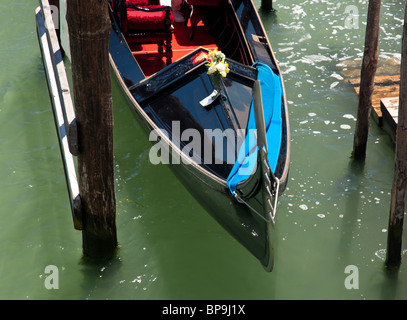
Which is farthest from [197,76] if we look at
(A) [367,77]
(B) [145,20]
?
(A) [367,77]

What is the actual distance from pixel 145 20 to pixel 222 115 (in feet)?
5.37

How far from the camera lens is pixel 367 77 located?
4602mm

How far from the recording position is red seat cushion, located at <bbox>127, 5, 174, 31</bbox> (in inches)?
205

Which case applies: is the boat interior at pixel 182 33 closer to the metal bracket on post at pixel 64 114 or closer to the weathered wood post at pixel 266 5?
the metal bracket on post at pixel 64 114

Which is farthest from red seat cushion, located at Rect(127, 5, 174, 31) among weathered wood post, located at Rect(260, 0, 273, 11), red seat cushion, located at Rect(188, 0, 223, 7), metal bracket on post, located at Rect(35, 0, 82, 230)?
weathered wood post, located at Rect(260, 0, 273, 11)

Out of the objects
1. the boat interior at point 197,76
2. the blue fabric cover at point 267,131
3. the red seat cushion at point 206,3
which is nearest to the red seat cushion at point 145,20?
the boat interior at point 197,76

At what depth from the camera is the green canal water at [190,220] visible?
3.89 meters

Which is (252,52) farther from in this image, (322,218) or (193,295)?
(193,295)

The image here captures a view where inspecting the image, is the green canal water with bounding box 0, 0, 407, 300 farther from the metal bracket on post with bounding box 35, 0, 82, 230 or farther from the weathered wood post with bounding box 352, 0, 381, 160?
the metal bracket on post with bounding box 35, 0, 82, 230

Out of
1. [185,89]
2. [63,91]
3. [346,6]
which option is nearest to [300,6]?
[346,6]

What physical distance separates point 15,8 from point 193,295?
16.8ft

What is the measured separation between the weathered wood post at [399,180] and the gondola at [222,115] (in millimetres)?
743

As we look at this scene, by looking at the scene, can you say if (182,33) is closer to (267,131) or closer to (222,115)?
(222,115)

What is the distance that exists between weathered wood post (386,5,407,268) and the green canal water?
17 cm
